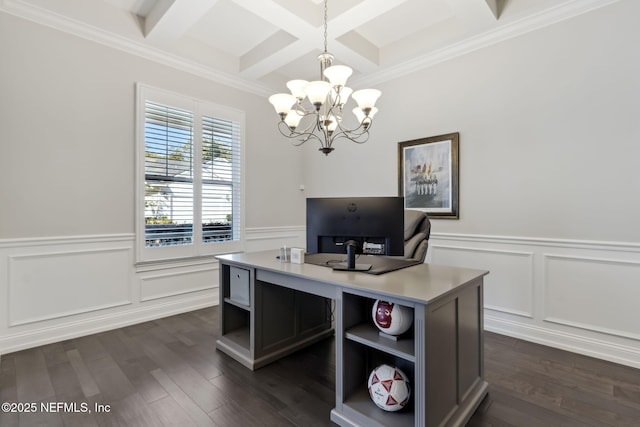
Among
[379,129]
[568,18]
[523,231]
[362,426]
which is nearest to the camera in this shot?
[362,426]

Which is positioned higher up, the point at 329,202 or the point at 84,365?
the point at 329,202

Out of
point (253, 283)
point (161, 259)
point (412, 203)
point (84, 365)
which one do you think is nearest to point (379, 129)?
point (412, 203)

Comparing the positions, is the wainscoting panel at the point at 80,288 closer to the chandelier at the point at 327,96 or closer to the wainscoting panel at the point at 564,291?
the chandelier at the point at 327,96

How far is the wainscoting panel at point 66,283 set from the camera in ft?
8.83

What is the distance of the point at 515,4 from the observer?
2855mm

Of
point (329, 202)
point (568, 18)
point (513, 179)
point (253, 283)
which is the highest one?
point (568, 18)

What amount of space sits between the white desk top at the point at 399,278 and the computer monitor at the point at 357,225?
151 mm

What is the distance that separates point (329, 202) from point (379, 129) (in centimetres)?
237

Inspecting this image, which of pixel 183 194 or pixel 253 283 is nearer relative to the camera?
pixel 253 283

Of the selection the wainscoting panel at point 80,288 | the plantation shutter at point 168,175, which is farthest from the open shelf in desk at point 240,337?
the plantation shutter at point 168,175

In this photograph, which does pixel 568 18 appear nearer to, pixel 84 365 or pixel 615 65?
pixel 615 65

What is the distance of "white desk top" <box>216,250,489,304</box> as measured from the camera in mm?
1536

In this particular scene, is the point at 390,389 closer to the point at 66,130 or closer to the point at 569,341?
the point at 569,341

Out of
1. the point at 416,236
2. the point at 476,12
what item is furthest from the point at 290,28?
the point at 416,236
